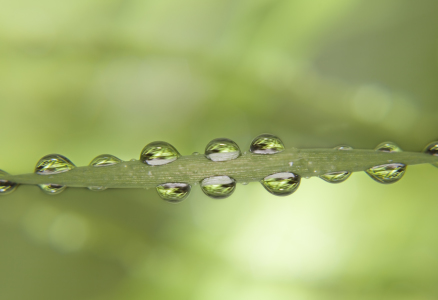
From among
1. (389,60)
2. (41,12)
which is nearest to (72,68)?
(41,12)

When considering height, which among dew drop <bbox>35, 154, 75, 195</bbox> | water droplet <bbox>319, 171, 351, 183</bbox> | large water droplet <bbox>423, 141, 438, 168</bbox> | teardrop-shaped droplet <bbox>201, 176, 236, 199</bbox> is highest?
large water droplet <bbox>423, 141, 438, 168</bbox>

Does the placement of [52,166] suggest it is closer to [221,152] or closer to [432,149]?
[221,152]

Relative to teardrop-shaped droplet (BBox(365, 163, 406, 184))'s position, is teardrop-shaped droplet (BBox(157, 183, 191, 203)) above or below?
below

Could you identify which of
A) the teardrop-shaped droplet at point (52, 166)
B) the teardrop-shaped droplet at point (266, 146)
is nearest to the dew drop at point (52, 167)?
the teardrop-shaped droplet at point (52, 166)

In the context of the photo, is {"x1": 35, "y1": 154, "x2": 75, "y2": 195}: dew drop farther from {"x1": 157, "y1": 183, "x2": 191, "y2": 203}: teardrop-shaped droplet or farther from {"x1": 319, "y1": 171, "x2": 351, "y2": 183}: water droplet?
{"x1": 319, "y1": 171, "x2": 351, "y2": 183}: water droplet

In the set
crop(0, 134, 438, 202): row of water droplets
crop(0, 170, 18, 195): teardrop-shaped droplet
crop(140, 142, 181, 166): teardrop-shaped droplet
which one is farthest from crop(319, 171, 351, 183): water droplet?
crop(0, 170, 18, 195): teardrop-shaped droplet

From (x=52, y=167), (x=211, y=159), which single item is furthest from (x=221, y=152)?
(x=52, y=167)

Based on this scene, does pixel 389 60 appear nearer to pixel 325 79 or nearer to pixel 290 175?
pixel 325 79
